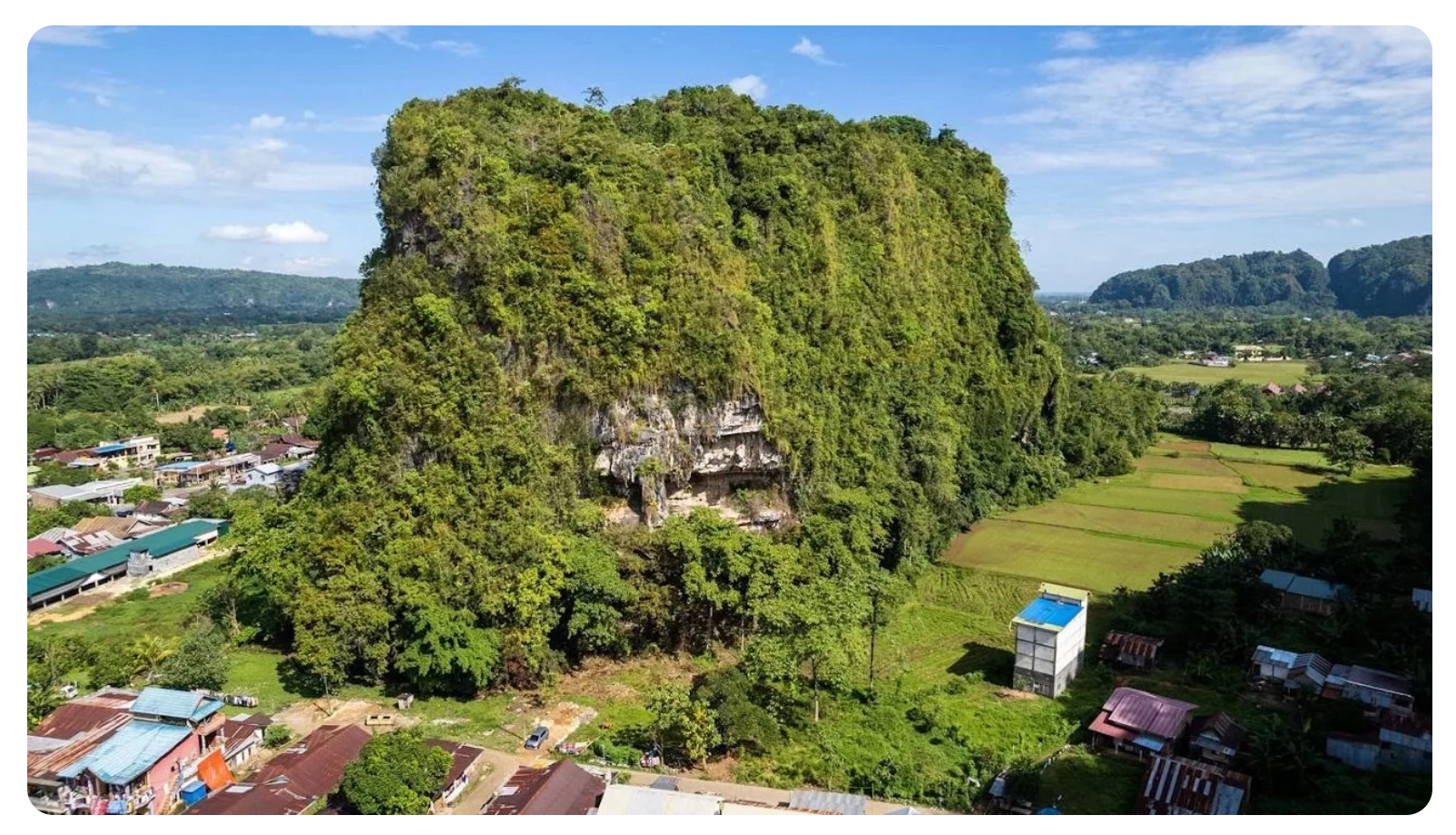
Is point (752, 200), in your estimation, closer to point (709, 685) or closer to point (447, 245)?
point (447, 245)

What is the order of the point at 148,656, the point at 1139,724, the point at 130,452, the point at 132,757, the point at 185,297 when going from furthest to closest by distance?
the point at 185,297 < the point at 130,452 < the point at 148,656 < the point at 1139,724 < the point at 132,757

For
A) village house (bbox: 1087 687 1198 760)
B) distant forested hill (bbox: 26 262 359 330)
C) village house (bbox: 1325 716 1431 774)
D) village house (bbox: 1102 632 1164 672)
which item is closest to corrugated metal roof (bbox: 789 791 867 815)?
village house (bbox: 1087 687 1198 760)

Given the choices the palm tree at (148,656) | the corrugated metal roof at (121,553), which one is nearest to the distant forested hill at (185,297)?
the corrugated metal roof at (121,553)

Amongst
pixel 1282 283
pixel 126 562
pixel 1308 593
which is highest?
pixel 1282 283

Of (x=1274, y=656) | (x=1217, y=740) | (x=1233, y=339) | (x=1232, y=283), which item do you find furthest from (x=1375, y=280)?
(x=1217, y=740)

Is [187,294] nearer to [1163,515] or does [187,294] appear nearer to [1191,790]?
[1163,515]

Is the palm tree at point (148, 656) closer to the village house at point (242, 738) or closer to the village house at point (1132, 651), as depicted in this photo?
the village house at point (242, 738)

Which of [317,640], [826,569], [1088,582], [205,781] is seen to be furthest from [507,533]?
[1088,582]
